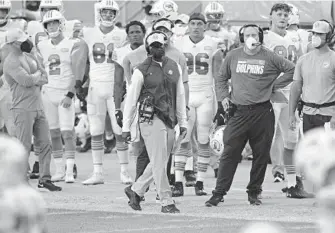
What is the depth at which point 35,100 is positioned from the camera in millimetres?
12484

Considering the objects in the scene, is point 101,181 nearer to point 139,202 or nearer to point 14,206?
point 139,202

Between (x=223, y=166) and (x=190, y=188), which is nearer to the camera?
(x=223, y=166)

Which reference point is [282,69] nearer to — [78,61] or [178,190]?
[178,190]

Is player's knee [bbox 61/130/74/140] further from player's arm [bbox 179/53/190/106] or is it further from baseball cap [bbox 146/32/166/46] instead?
baseball cap [bbox 146/32/166/46]

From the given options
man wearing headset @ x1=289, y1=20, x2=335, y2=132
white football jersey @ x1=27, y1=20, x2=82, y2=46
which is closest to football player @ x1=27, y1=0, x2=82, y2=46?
white football jersey @ x1=27, y1=20, x2=82, y2=46

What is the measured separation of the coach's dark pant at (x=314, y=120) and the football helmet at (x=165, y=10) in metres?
3.55

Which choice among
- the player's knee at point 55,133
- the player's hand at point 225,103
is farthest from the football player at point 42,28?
the player's hand at point 225,103

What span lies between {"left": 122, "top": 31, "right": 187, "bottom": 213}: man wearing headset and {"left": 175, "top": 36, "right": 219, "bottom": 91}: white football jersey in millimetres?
2500

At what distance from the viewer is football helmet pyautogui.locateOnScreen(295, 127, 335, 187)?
3.54 metres

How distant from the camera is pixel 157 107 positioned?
1030 centimetres

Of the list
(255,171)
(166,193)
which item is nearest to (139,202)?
(166,193)

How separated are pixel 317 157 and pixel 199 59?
31.6ft

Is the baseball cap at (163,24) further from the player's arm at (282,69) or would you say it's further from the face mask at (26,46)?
the player's arm at (282,69)

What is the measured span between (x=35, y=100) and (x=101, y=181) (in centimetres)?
180
